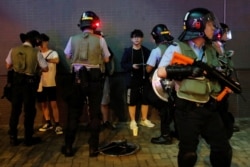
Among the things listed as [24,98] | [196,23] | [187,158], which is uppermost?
[196,23]

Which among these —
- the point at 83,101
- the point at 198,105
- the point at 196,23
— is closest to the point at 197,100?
the point at 198,105

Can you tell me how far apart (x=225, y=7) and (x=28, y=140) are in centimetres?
449

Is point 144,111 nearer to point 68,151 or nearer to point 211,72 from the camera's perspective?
point 68,151

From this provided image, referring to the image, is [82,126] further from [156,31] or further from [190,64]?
[190,64]

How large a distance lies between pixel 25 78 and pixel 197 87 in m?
3.32

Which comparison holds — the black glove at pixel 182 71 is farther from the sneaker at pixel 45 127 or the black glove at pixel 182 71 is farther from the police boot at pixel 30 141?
the sneaker at pixel 45 127

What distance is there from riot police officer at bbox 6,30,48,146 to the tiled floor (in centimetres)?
40

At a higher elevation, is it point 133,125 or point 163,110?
point 163,110

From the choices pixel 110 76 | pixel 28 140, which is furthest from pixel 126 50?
pixel 28 140

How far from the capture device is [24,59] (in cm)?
610

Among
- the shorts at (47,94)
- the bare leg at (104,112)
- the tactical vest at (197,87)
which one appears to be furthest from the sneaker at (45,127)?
the tactical vest at (197,87)

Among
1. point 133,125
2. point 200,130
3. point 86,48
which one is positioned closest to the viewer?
point 200,130

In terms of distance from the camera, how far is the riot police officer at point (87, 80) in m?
5.50

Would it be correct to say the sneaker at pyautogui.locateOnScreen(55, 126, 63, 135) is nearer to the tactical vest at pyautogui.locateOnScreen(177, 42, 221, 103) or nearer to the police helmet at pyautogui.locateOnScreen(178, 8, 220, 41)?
the tactical vest at pyautogui.locateOnScreen(177, 42, 221, 103)
